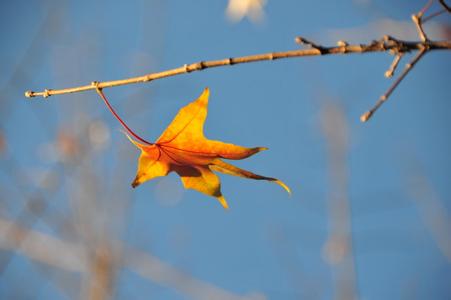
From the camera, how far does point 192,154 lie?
1174mm

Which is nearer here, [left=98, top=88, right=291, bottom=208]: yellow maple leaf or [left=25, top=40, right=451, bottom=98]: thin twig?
[left=25, top=40, right=451, bottom=98]: thin twig

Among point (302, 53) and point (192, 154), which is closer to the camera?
point (302, 53)

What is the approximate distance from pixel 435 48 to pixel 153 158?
0.75 m

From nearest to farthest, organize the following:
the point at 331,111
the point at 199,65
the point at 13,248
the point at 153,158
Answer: the point at 199,65 < the point at 153,158 < the point at 13,248 < the point at 331,111

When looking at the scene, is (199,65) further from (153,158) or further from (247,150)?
(153,158)

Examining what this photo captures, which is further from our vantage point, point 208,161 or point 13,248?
point 13,248

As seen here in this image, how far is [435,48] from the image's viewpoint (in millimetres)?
998

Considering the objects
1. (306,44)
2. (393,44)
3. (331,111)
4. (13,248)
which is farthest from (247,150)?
(331,111)

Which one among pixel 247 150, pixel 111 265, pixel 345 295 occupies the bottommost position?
pixel 247 150

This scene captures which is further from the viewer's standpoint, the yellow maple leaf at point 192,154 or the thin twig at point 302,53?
the yellow maple leaf at point 192,154

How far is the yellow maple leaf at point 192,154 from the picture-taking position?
1.08 metres

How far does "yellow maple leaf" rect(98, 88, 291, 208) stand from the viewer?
1.08 m

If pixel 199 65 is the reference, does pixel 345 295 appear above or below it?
above

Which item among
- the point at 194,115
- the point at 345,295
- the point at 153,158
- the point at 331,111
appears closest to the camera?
the point at 194,115
